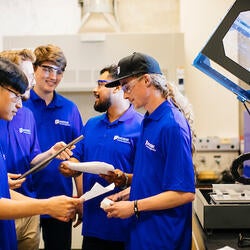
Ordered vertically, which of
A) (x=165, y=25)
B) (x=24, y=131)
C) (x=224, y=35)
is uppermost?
(x=165, y=25)

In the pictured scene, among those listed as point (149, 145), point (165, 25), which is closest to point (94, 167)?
point (149, 145)

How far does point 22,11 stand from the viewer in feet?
14.6

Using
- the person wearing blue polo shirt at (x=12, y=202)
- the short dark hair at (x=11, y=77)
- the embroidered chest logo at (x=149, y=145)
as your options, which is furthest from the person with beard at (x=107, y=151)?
the short dark hair at (x=11, y=77)

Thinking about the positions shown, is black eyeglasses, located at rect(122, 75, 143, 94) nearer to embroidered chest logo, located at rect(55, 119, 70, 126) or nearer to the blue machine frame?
the blue machine frame

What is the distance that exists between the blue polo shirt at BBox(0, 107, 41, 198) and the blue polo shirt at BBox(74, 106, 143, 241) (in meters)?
0.31

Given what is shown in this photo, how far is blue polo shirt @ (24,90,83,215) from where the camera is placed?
270cm

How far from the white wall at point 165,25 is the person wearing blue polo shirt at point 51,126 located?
1.41m

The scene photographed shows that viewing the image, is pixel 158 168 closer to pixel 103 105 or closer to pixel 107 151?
pixel 107 151

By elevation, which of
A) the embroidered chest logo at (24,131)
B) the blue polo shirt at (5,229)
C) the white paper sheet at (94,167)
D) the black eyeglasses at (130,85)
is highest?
the black eyeglasses at (130,85)

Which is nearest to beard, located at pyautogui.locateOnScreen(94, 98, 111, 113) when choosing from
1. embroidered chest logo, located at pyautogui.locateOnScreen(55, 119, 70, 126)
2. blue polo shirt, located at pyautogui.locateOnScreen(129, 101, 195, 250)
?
embroidered chest logo, located at pyautogui.locateOnScreen(55, 119, 70, 126)

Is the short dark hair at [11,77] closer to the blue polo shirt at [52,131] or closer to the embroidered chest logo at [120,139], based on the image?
the embroidered chest logo at [120,139]

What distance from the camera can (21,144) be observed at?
238 centimetres

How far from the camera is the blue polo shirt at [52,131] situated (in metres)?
2.70

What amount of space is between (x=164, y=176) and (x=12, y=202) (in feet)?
2.06
